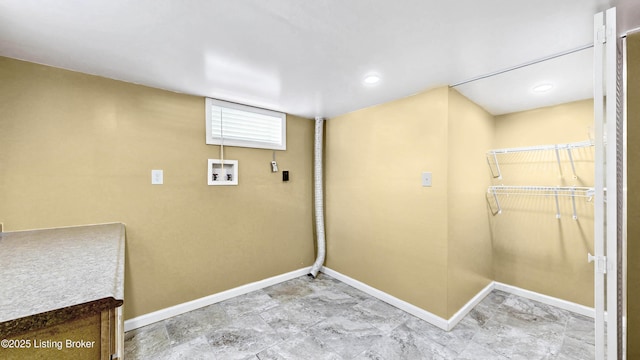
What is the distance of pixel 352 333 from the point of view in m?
2.02

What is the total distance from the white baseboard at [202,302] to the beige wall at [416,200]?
0.76m

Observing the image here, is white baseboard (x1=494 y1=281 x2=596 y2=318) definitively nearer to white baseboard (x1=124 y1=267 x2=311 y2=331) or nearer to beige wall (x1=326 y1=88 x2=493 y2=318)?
beige wall (x1=326 y1=88 x2=493 y2=318)

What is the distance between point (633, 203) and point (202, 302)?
316cm

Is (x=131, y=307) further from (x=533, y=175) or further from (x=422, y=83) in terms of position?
(x=533, y=175)

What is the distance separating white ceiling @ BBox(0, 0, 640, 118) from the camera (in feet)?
3.87

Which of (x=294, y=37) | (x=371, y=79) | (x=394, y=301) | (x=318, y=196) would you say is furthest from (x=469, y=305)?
(x=294, y=37)

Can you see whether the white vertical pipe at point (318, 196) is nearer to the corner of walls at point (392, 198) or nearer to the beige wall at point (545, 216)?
the corner of walls at point (392, 198)

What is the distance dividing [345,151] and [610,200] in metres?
2.21

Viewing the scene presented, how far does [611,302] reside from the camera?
104cm

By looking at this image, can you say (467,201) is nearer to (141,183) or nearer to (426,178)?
(426,178)

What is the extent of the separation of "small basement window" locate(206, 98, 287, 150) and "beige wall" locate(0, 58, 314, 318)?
10 cm

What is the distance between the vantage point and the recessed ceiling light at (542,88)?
6.67ft

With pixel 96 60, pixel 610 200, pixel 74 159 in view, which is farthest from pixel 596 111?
pixel 74 159

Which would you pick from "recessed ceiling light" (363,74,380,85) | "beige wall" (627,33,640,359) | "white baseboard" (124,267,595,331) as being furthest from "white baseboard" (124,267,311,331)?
"beige wall" (627,33,640,359)
